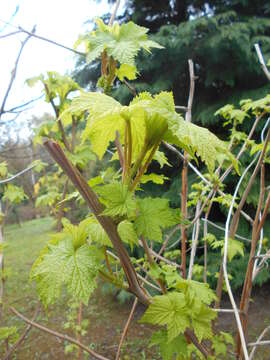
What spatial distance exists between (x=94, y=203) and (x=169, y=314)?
1.42 ft

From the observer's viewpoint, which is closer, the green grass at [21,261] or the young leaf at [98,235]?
the young leaf at [98,235]

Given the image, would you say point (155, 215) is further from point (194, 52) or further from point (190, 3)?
point (190, 3)

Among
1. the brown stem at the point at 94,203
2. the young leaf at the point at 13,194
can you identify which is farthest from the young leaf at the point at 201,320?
the young leaf at the point at 13,194

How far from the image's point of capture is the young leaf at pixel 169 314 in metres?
0.77

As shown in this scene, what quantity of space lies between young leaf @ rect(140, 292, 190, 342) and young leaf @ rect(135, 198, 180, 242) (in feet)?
0.72

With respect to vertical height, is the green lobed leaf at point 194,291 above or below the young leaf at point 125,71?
below

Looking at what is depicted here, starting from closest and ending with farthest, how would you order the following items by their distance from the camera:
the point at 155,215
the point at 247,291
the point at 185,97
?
the point at 155,215
the point at 247,291
the point at 185,97

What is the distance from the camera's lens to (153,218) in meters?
0.67

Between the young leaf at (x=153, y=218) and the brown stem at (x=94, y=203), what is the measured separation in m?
0.08

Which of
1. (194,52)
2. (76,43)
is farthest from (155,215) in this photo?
(194,52)

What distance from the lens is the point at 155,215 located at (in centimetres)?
68

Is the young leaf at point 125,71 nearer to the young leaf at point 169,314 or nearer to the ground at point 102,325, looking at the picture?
the young leaf at point 169,314

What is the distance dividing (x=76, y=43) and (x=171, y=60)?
4.18 meters

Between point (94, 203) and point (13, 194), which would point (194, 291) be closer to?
point (94, 203)
